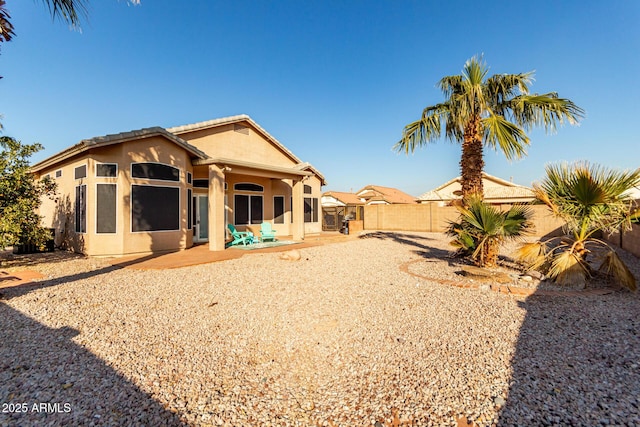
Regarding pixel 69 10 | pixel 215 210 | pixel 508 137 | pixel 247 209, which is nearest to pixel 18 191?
pixel 215 210

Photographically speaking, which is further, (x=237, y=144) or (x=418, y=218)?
(x=418, y=218)

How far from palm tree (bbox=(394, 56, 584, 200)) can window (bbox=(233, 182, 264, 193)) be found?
31.0 feet

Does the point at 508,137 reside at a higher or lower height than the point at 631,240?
higher

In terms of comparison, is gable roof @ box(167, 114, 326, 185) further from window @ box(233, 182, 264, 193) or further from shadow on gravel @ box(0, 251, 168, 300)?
shadow on gravel @ box(0, 251, 168, 300)

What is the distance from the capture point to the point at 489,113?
29.8 ft

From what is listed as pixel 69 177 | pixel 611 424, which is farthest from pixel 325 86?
pixel 611 424

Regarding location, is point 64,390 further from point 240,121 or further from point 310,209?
point 310,209

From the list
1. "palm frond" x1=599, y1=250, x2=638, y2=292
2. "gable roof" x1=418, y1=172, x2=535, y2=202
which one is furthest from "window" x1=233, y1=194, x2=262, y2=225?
"gable roof" x1=418, y1=172, x2=535, y2=202

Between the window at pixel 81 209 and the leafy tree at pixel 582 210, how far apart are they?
1337 cm

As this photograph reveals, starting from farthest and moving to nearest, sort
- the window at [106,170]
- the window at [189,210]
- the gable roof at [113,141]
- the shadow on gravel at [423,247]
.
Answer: the window at [189,210] < the shadow on gravel at [423,247] < the window at [106,170] < the gable roof at [113,141]

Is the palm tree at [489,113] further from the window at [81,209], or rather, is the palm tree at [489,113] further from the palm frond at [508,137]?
the window at [81,209]

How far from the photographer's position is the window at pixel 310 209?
18.8 metres

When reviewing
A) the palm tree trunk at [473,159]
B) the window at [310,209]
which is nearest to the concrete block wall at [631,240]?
the palm tree trunk at [473,159]

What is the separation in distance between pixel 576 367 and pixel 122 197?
38.9 ft
